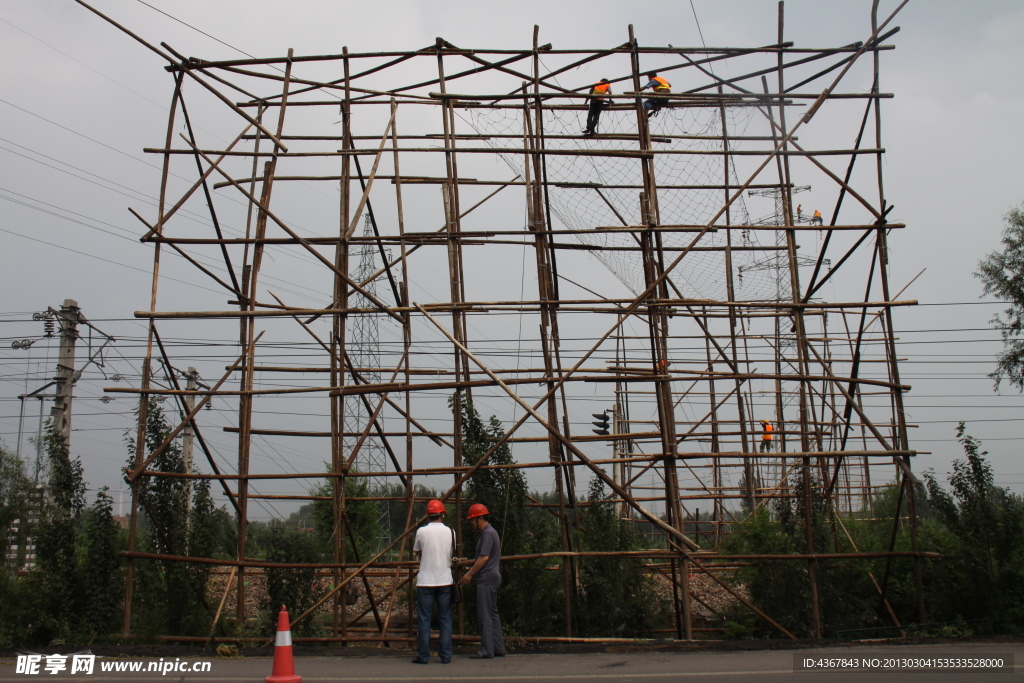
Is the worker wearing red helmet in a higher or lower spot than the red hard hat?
lower

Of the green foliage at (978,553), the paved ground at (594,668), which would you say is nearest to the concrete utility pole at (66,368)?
the paved ground at (594,668)

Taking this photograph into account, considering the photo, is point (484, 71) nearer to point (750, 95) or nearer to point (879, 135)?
point (750, 95)

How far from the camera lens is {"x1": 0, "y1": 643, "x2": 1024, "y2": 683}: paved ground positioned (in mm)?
7105

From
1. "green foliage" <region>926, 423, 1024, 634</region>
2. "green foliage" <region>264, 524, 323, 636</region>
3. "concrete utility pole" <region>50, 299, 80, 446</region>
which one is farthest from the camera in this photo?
"concrete utility pole" <region>50, 299, 80, 446</region>

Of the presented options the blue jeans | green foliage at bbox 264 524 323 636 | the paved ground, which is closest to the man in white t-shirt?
the blue jeans

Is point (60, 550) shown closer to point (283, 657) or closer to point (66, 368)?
point (283, 657)

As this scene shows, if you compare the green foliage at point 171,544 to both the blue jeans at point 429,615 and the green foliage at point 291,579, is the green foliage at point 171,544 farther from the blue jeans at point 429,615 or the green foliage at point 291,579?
the blue jeans at point 429,615

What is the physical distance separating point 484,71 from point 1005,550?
9.74 metres

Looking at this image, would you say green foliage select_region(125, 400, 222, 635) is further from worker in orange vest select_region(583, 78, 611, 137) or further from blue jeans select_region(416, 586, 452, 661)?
worker in orange vest select_region(583, 78, 611, 137)

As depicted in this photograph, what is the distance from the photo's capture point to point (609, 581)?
1076cm

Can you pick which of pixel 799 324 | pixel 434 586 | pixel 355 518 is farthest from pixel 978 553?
pixel 355 518
